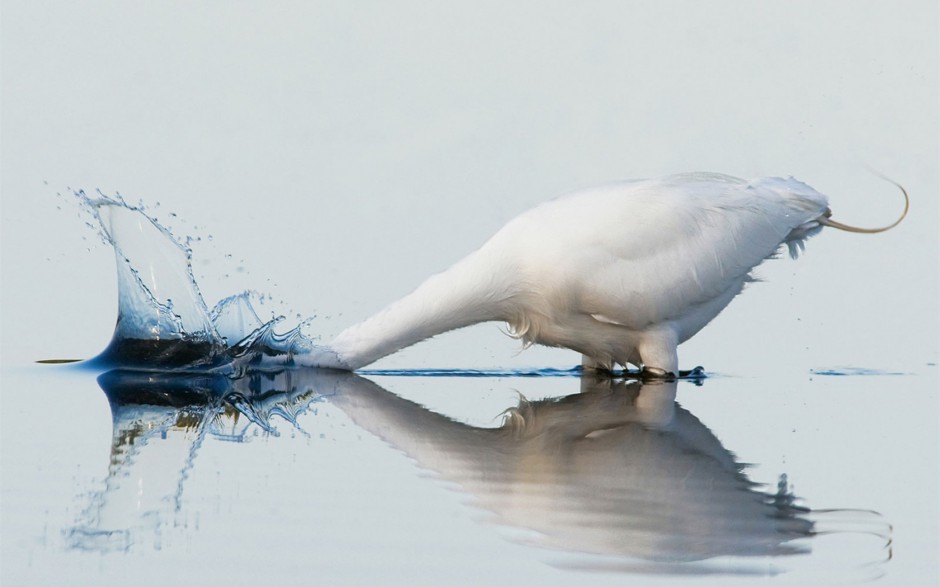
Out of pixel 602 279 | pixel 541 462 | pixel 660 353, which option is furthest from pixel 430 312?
pixel 541 462

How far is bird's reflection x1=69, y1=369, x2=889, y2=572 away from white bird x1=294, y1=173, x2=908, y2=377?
449 millimetres

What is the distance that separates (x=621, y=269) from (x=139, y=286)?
427cm

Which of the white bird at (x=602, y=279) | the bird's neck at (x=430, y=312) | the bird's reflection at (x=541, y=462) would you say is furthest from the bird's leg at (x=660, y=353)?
the bird's neck at (x=430, y=312)

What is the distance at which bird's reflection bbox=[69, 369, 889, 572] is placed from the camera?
7.07 meters

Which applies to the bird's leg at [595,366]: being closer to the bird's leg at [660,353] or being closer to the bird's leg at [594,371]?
the bird's leg at [594,371]

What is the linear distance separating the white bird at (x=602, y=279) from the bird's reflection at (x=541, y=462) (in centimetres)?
45

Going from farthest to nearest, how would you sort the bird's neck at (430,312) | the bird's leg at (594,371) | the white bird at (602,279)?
the bird's leg at (594,371), the white bird at (602,279), the bird's neck at (430,312)

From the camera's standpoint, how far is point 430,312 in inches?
492

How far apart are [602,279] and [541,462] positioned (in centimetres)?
406

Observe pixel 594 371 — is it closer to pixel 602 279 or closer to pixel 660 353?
pixel 660 353

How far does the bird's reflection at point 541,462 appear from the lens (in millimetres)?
7070

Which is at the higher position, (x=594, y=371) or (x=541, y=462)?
(x=594, y=371)

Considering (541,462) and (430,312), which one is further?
(430,312)

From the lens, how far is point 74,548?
22.7 ft
